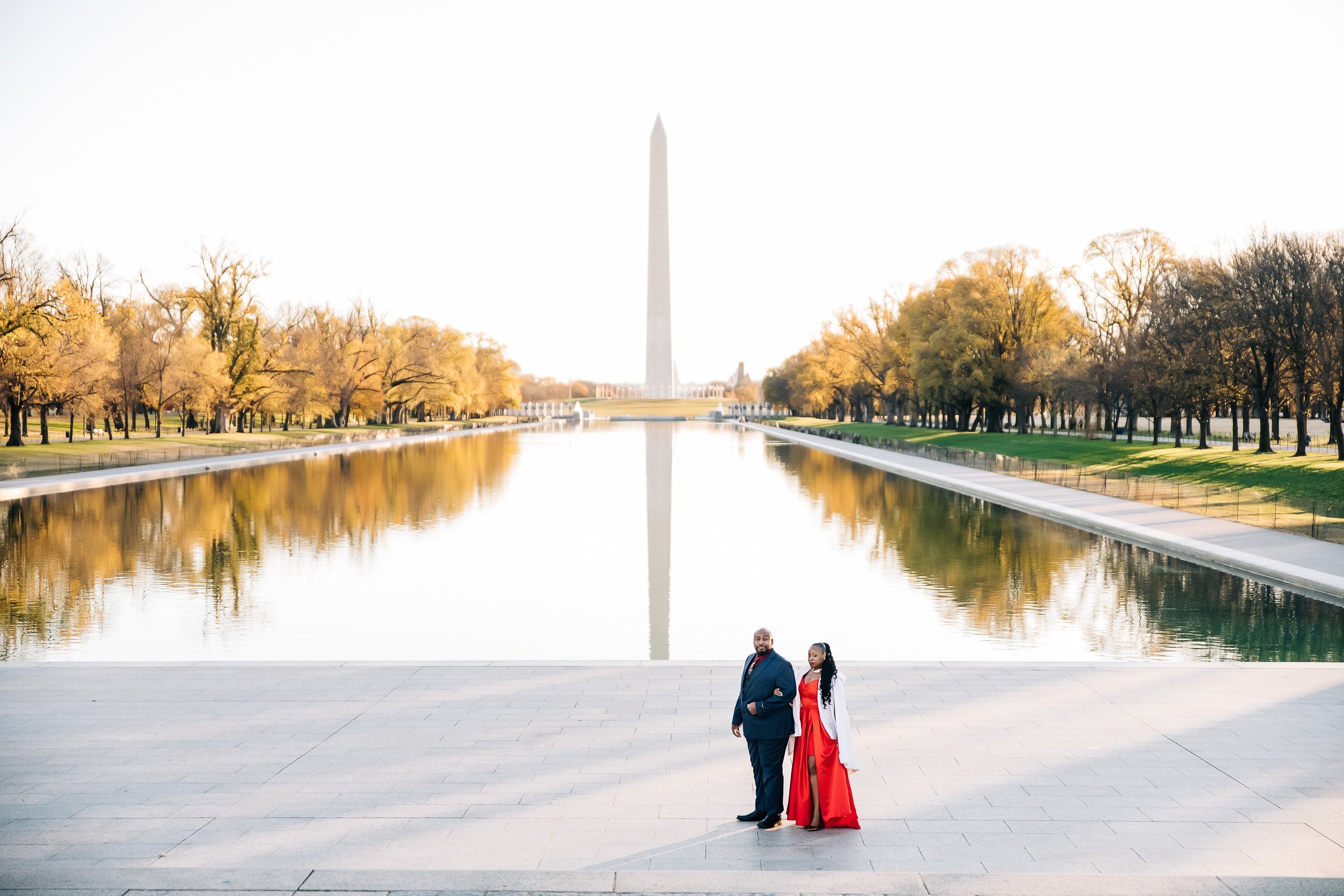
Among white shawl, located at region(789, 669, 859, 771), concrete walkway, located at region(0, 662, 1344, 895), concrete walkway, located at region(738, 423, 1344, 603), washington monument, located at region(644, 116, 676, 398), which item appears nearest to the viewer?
concrete walkway, located at region(0, 662, 1344, 895)

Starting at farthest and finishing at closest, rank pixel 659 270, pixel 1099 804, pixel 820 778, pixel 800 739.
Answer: pixel 659 270 → pixel 1099 804 → pixel 800 739 → pixel 820 778

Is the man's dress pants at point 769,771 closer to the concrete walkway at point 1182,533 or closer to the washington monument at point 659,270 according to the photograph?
the concrete walkway at point 1182,533

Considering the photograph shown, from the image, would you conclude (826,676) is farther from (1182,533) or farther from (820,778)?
(1182,533)

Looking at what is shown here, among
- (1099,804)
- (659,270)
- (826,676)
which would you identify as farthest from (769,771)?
(659,270)

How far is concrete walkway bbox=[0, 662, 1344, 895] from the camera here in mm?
5164

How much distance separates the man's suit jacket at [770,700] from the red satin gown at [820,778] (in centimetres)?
9

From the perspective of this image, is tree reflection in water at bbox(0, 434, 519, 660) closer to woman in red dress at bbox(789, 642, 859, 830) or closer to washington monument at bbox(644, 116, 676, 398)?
woman in red dress at bbox(789, 642, 859, 830)

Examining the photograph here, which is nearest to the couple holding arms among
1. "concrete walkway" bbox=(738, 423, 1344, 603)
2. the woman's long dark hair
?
the woman's long dark hair

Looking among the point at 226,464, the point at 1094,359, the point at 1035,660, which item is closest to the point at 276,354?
the point at 226,464

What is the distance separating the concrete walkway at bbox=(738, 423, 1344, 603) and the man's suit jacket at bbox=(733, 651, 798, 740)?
10.7 m

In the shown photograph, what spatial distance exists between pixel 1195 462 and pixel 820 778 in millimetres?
35804

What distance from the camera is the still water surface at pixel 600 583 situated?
11516mm

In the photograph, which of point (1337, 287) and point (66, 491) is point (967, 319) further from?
point (66, 491)

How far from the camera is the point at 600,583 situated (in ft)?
50.3
